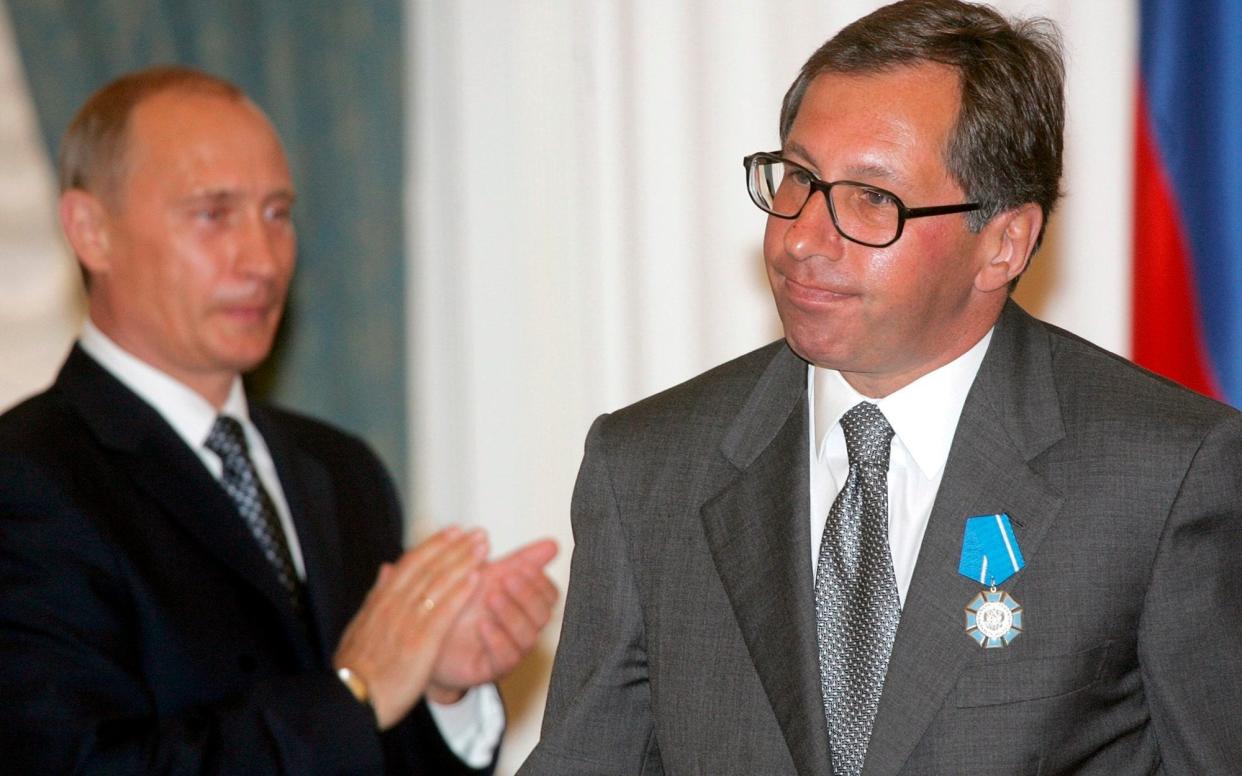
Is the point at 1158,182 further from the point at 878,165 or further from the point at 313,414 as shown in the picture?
the point at 313,414

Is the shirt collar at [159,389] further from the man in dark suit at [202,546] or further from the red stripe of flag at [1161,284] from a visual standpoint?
the red stripe of flag at [1161,284]

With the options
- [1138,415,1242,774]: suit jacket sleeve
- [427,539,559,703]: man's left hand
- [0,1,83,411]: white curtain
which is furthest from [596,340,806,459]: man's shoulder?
[0,1,83,411]: white curtain

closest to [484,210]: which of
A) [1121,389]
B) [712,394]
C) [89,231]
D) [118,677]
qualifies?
[89,231]

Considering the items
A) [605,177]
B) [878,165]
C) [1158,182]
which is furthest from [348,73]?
[878,165]

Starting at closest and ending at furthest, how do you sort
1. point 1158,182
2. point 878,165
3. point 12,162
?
point 878,165 → point 1158,182 → point 12,162

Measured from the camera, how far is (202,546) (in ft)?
9.09

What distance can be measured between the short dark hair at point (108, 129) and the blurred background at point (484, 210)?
830 millimetres

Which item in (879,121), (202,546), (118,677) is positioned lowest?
(118,677)

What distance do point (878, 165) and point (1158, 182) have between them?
4.98ft

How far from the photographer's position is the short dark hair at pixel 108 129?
2.98 meters

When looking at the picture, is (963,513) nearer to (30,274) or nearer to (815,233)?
(815,233)

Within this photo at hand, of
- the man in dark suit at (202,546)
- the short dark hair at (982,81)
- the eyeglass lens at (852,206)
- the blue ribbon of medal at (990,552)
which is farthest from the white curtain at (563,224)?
the blue ribbon of medal at (990,552)

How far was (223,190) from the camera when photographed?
2971 mm

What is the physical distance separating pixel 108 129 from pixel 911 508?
73.9 inches
